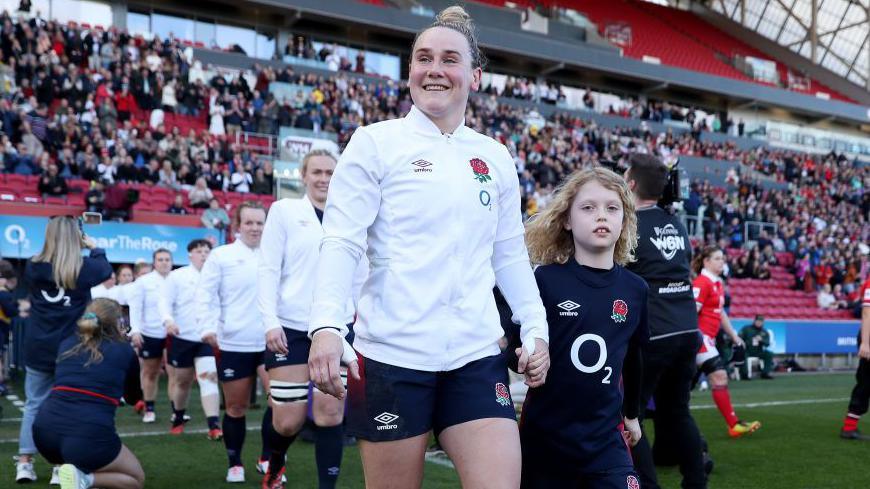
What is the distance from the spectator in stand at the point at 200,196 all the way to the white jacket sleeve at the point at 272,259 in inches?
509

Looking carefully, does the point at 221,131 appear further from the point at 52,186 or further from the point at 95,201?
the point at 95,201

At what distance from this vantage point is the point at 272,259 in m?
5.70

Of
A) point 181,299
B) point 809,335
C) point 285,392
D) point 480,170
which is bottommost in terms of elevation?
point 809,335

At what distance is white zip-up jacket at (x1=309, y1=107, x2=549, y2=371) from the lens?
9.61 feet

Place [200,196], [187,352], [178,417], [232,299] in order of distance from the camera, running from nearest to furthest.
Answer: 1. [232,299]
2. [178,417]
3. [187,352]
4. [200,196]

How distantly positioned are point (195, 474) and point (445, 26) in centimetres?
491

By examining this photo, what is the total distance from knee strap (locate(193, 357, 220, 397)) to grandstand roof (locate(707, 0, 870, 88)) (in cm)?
5158

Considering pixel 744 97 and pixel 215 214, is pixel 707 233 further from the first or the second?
pixel 744 97

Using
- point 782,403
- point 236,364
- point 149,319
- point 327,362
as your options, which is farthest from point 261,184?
point 327,362

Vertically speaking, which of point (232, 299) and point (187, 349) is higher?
point (232, 299)

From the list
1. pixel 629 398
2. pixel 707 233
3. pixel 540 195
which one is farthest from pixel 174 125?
pixel 629 398

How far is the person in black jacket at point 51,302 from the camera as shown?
22.0ft

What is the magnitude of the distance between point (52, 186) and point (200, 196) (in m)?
2.79

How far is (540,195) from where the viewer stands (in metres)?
23.7
